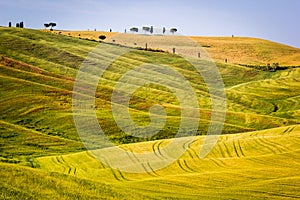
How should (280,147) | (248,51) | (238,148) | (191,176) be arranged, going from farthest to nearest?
1. (248,51)
2. (238,148)
3. (280,147)
4. (191,176)

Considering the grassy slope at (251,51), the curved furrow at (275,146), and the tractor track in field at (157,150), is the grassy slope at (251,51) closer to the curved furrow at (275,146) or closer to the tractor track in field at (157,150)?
the tractor track in field at (157,150)

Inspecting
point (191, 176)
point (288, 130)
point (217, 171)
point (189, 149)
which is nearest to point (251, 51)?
point (288, 130)

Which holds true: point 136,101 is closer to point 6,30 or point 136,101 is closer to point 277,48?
point 6,30

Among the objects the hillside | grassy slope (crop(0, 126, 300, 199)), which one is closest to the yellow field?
grassy slope (crop(0, 126, 300, 199))

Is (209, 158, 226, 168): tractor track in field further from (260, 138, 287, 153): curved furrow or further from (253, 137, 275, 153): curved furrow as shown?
(260, 138, 287, 153): curved furrow

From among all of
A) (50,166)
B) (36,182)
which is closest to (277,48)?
(50,166)

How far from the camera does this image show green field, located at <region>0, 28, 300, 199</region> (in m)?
19.3

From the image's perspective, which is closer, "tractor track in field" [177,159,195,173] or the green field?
the green field

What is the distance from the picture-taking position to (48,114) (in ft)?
149

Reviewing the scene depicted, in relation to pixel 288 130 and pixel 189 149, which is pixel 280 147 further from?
pixel 288 130

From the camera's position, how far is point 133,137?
42438 mm

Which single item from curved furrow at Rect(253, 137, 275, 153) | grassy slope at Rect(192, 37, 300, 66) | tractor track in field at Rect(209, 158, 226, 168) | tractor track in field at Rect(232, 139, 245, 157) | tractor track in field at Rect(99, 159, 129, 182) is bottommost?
tractor track in field at Rect(99, 159, 129, 182)

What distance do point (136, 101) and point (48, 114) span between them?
16.1 meters

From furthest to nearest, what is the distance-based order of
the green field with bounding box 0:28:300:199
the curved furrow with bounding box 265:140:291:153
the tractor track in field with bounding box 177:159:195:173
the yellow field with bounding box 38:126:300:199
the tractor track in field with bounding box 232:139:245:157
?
the tractor track in field with bounding box 232:139:245:157
the curved furrow with bounding box 265:140:291:153
the tractor track in field with bounding box 177:159:195:173
the yellow field with bounding box 38:126:300:199
the green field with bounding box 0:28:300:199
